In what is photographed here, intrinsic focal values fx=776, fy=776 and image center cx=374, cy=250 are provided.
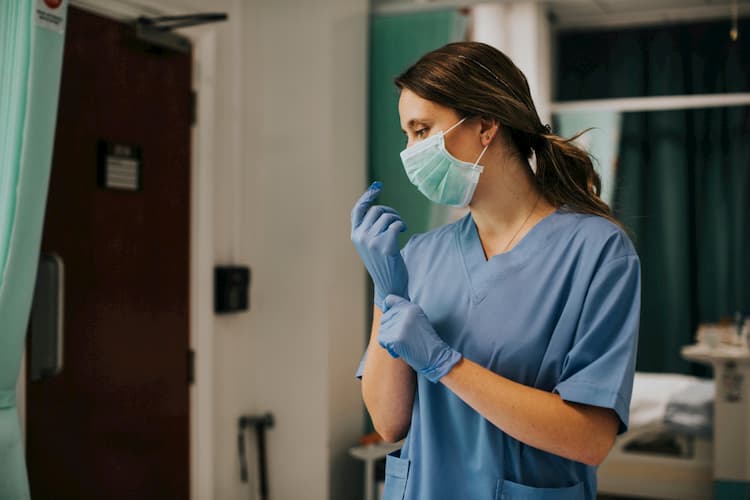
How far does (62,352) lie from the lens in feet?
6.93

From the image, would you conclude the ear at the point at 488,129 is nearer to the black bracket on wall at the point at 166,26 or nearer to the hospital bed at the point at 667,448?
the black bracket on wall at the point at 166,26

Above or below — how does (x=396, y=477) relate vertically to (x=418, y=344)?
below

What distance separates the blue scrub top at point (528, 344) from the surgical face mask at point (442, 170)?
0.37 ft

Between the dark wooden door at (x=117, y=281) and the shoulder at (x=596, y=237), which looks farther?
the dark wooden door at (x=117, y=281)

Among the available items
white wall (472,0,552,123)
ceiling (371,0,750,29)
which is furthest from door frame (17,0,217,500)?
white wall (472,0,552,123)

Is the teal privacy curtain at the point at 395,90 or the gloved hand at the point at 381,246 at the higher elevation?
the teal privacy curtain at the point at 395,90

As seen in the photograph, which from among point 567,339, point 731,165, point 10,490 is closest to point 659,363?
point 731,165

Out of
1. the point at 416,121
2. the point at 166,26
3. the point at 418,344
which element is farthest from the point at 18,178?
the point at 418,344

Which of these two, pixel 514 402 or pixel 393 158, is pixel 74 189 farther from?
pixel 514 402

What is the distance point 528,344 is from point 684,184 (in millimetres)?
2243

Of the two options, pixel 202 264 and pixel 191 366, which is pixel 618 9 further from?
pixel 191 366

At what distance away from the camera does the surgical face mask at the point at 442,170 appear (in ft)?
4.20

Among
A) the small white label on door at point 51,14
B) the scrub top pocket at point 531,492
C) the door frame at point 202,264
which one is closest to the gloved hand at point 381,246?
the scrub top pocket at point 531,492

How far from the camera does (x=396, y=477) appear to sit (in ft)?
4.37
